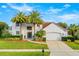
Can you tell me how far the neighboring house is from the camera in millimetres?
16672

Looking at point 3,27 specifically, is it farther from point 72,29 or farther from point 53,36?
point 72,29

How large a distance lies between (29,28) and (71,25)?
51 cm

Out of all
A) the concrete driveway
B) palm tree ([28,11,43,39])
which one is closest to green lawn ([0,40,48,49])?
the concrete driveway

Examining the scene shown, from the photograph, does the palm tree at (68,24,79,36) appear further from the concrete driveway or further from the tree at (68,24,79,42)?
the concrete driveway

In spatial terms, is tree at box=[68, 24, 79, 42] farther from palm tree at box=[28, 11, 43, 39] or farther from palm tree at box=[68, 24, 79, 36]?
palm tree at box=[28, 11, 43, 39]

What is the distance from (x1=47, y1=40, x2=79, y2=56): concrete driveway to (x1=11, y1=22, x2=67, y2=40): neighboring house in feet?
0.21

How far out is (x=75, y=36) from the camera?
1672 cm

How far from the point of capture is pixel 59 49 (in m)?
16.7

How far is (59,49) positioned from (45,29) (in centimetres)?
30

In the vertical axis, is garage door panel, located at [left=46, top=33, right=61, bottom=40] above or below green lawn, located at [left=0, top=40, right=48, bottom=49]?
above

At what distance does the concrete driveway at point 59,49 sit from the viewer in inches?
657

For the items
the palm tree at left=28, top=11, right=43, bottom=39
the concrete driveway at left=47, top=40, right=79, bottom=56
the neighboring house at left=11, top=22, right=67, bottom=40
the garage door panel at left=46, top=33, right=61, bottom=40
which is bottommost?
the concrete driveway at left=47, top=40, right=79, bottom=56

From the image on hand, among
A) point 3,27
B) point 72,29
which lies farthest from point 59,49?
point 3,27

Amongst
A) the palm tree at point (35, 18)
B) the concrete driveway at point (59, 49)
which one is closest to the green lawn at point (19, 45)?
the concrete driveway at point (59, 49)
